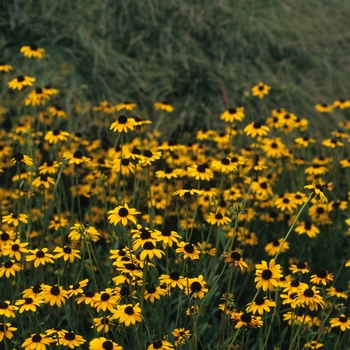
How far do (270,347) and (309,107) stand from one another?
2387 mm

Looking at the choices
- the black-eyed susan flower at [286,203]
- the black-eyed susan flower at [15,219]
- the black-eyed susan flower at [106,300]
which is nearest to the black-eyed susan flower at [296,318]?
the black-eyed susan flower at [106,300]

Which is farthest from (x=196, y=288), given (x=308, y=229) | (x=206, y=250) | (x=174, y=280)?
(x=308, y=229)

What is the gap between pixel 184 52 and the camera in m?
5.12

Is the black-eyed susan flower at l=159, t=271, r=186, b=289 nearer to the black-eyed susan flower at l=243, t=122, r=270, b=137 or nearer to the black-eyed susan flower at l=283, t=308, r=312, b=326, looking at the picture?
the black-eyed susan flower at l=283, t=308, r=312, b=326

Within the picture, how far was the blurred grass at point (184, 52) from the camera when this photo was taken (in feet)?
15.8

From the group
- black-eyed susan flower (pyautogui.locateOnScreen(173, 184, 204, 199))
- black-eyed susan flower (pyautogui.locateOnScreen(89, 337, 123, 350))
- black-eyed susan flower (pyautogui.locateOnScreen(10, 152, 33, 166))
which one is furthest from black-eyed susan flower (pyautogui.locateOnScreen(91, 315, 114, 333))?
black-eyed susan flower (pyautogui.locateOnScreen(10, 152, 33, 166))

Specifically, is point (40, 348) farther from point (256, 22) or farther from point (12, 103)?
point (256, 22)

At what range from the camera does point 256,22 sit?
5.32m

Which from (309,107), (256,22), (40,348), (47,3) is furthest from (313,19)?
(40,348)

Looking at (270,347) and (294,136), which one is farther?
(294,136)

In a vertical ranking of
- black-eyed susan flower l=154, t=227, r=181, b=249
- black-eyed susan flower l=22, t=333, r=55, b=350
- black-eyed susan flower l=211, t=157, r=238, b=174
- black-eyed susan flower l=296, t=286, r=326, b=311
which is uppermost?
black-eyed susan flower l=211, t=157, r=238, b=174

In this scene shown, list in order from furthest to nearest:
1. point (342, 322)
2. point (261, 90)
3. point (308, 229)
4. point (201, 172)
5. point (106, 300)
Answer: point (261, 90)
point (308, 229)
point (201, 172)
point (342, 322)
point (106, 300)

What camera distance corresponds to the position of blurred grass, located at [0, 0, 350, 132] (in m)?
4.81

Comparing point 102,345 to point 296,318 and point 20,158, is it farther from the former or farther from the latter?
point 20,158
